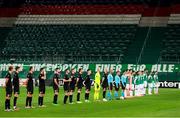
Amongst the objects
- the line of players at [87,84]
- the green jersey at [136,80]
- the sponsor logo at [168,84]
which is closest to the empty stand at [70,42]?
the sponsor logo at [168,84]

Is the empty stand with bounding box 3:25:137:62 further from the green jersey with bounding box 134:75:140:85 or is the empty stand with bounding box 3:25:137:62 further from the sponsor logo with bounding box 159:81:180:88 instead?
the green jersey with bounding box 134:75:140:85

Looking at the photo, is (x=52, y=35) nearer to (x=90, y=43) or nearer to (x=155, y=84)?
(x=90, y=43)

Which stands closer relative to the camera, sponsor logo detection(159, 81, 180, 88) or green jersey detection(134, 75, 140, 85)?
green jersey detection(134, 75, 140, 85)

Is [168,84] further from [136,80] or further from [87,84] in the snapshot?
[87,84]

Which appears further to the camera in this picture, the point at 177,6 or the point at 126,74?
the point at 177,6

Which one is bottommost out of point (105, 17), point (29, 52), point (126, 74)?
point (126, 74)

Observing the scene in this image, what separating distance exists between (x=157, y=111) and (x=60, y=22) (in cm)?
4360

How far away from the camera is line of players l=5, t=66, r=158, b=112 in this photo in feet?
96.7

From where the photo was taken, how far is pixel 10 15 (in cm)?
7319

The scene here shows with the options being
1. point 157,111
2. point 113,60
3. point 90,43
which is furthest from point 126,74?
point 90,43

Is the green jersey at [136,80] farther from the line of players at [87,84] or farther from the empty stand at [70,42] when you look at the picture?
the empty stand at [70,42]

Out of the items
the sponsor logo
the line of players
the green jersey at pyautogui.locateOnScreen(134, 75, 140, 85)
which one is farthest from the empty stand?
the green jersey at pyautogui.locateOnScreen(134, 75, 140, 85)

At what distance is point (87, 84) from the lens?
119ft

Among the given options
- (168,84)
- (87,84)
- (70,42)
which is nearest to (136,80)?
(87,84)
